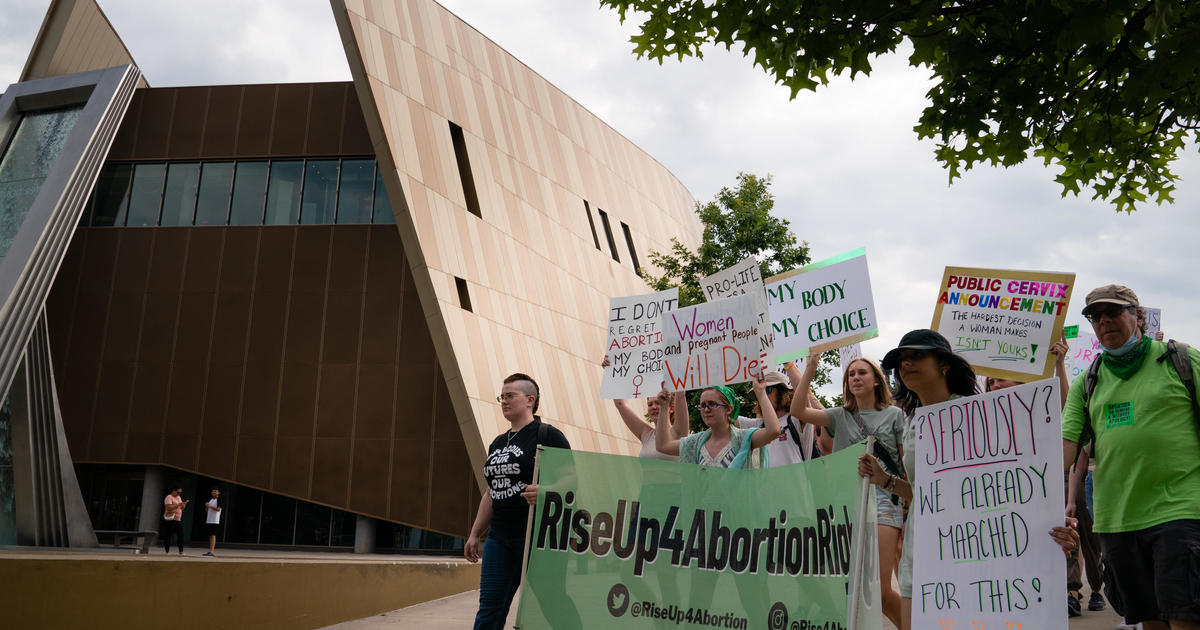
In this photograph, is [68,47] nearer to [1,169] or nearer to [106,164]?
[106,164]

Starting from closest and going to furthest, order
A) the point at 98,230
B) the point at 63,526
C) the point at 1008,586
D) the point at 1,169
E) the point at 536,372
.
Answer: the point at 1008,586, the point at 63,526, the point at 1,169, the point at 536,372, the point at 98,230

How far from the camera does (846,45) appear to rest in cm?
502

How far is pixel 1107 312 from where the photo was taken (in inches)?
164

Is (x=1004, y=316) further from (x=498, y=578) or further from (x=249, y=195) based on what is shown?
(x=249, y=195)

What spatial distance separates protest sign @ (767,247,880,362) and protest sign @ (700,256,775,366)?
136 mm

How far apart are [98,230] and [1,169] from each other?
25.3ft

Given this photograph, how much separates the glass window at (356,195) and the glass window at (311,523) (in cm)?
790

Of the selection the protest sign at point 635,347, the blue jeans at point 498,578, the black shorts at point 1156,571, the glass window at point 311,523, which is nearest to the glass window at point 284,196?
the glass window at point 311,523

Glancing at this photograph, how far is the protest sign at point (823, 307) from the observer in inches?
255

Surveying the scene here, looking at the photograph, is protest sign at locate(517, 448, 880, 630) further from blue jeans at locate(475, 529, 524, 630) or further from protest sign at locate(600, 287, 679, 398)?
protest sign at locate(600, 287, 679, 398)

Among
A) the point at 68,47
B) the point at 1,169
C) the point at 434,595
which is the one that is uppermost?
the point at 68,47

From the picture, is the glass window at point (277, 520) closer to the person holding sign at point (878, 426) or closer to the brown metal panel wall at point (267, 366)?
the brown metal panel wall at point (267, 366)

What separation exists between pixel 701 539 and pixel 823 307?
2.68 meters

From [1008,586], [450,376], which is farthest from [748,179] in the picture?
[1008,586]
